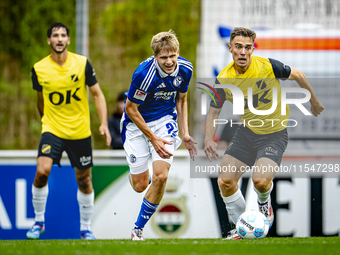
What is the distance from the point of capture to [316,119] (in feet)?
26.9

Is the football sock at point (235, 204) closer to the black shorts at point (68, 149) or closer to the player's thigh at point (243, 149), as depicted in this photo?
the player's thigh at point (243, 149)

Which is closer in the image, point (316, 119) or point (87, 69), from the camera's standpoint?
point (87, 69)

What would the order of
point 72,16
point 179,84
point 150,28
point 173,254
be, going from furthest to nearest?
point 150,28, point 72,16, point 179,84, point 173,254

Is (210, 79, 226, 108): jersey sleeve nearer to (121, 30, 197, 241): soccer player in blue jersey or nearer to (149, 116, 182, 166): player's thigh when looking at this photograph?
(121, 30, 197, 241): soccer player in blue jersey

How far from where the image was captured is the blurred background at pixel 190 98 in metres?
6.77

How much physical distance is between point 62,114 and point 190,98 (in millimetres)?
2237

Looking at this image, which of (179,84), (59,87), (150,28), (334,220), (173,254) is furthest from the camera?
(150,28)

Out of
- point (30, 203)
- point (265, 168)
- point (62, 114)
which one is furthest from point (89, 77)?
point (265, 168)

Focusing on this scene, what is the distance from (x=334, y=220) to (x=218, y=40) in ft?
11.7

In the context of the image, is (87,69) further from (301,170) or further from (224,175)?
(301,170)

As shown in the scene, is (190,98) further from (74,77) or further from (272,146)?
(272,146)

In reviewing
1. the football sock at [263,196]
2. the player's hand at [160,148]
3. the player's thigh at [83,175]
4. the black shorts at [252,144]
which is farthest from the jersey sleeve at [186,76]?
the player's thigh at [83,175]

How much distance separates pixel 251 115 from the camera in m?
5.90

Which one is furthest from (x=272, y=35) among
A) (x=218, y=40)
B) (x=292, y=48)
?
(x=218, y=40)
